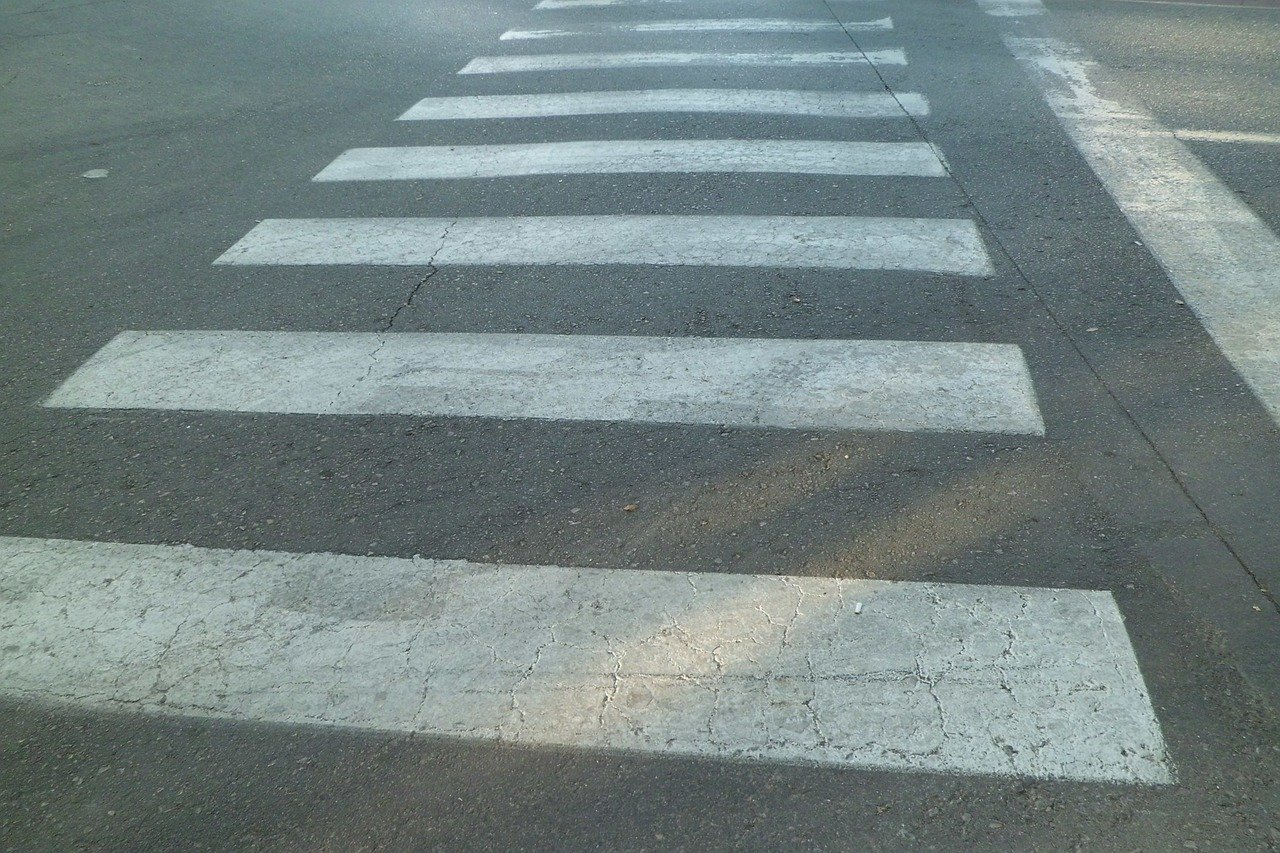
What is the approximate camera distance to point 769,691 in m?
3.05

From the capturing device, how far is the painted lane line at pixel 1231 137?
6.99 meters

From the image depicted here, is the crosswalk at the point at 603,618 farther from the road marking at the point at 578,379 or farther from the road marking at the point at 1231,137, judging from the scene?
the road marking at the point at 1231,137

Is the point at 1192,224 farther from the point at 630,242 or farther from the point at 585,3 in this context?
the point at 585,3

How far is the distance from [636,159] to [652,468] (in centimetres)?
372

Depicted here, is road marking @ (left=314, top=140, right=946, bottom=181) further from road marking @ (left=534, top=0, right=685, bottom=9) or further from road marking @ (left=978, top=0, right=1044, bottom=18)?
road marking @ (left=534, top=0, right=685, bottom=9)

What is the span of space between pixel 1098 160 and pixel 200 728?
6220mm

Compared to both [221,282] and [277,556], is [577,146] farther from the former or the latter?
[277,556]

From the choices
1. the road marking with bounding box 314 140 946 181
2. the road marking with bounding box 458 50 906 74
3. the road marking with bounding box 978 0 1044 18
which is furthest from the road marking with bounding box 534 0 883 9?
the road marking with bounding box 314 140 946 181

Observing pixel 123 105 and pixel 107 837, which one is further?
pixel 123 105

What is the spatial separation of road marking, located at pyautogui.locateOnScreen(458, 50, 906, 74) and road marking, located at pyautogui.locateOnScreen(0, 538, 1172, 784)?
6.92 metres

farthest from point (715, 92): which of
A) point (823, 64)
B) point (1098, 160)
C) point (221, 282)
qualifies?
point (221, 282)

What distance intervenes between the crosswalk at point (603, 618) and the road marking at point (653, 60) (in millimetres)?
4327

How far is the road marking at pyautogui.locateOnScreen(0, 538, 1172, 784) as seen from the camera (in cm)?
290

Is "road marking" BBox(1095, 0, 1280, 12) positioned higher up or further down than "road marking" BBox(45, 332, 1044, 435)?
higher up
